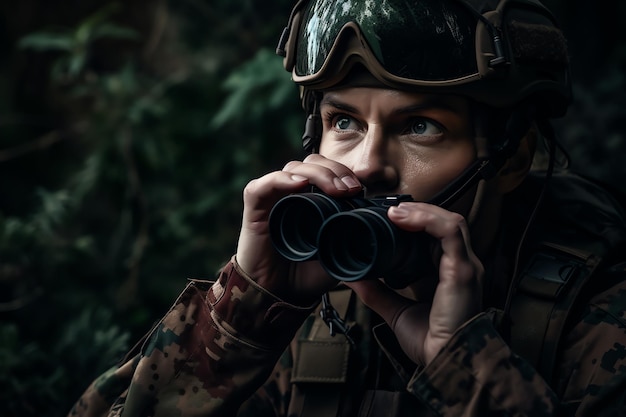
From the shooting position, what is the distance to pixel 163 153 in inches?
187

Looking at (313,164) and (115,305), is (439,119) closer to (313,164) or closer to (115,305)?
(313,164)

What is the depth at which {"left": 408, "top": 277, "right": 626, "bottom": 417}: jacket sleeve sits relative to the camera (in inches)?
69.6

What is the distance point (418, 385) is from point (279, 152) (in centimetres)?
303

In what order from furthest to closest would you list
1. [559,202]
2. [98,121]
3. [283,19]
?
[98,121]
[283,19]
[559,202]

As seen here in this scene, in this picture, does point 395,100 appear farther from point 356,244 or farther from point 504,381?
point 504,381

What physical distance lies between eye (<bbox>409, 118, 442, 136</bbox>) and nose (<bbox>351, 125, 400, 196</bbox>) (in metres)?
0.07

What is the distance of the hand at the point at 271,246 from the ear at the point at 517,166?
53cm

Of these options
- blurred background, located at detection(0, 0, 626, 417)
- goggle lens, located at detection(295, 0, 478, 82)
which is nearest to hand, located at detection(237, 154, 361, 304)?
goggle lens, located at detection(295, 0, 478, 82)

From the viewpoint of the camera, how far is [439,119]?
212 centimetres

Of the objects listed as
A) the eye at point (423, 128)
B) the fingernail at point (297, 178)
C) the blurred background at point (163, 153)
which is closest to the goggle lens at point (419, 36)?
the eye at point (423, 128)

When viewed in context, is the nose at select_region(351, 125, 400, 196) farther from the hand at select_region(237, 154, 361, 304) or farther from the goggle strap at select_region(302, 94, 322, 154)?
the goggle strap at select_region(302, 94, 322, 154)

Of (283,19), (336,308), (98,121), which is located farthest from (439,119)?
(98,121)

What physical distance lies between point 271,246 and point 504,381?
2.33 ft

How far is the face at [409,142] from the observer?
6.88 ft
